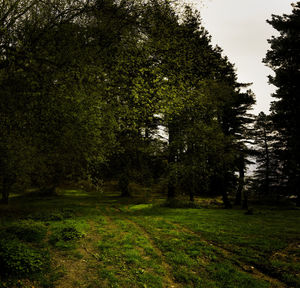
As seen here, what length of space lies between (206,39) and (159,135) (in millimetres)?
16173

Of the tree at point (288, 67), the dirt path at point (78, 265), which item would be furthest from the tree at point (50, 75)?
the tree at point (288, 67)

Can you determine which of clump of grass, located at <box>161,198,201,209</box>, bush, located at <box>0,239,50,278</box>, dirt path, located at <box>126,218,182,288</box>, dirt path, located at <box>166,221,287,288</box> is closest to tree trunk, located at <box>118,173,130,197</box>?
clump of grass, located at <box>161,198,201,209</box>

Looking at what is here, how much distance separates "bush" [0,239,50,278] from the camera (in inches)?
262

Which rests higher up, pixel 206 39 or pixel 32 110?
pixel 206 39

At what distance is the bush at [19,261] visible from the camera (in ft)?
21.9

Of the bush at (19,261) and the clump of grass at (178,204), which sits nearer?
the bush at (19,261)

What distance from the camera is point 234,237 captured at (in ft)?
39.6

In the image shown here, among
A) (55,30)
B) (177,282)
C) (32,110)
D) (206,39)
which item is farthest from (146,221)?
(206,39)

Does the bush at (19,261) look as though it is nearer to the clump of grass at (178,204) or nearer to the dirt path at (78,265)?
the dirt path at (78,265)

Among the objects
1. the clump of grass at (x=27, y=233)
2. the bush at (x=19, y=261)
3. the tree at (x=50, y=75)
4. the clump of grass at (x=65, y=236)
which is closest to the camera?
the bush at (x=19, y=261)

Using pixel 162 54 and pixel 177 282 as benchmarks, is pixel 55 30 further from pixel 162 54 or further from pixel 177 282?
pixel 177 282

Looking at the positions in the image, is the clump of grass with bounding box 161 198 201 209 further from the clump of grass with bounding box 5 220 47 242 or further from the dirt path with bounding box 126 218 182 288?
the clump of grass with bounding box 5 220 47 242

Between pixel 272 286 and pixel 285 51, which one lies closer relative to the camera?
pixel 272 286

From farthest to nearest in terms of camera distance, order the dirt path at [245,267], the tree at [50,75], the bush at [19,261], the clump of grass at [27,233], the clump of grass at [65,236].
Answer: the clump of grass at [27,233]
the clump of grass at [65,236]
the tree at [50,75]
the dirt path at [245,267]
the bush at [19,261]
